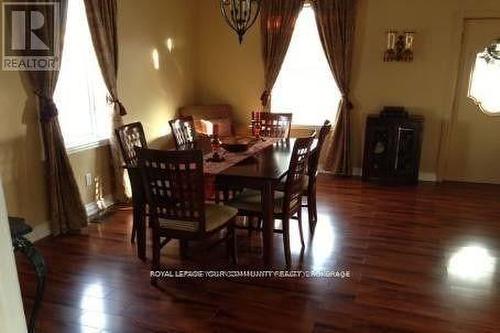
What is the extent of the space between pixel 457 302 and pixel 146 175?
82.7 inches

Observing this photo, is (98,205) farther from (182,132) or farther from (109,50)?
(109,50)

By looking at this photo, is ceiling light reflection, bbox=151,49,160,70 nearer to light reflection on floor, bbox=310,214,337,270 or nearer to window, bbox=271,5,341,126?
window, bbox=271,5,341,126

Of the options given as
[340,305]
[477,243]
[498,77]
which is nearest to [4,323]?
[340,305]

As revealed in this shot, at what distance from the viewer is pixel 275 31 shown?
5586mm

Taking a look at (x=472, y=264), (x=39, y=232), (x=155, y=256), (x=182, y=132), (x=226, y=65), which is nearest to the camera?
(x=155, y=256)

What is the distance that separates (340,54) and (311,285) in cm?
350

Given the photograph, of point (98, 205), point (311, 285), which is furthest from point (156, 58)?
point (311, 285)

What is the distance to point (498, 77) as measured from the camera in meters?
5.16

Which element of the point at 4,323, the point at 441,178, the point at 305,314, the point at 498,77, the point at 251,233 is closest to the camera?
the point at 4,323

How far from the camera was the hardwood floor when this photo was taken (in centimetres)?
240

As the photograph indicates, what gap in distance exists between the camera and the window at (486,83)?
5.14m

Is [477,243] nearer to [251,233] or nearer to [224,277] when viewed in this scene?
[251,233]

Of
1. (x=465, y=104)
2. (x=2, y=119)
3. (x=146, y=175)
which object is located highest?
(x=465, y=104)

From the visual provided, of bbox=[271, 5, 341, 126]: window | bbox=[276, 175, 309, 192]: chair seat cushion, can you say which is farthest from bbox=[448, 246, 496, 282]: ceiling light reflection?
bbox=[271, 5, 341, 126]: window
